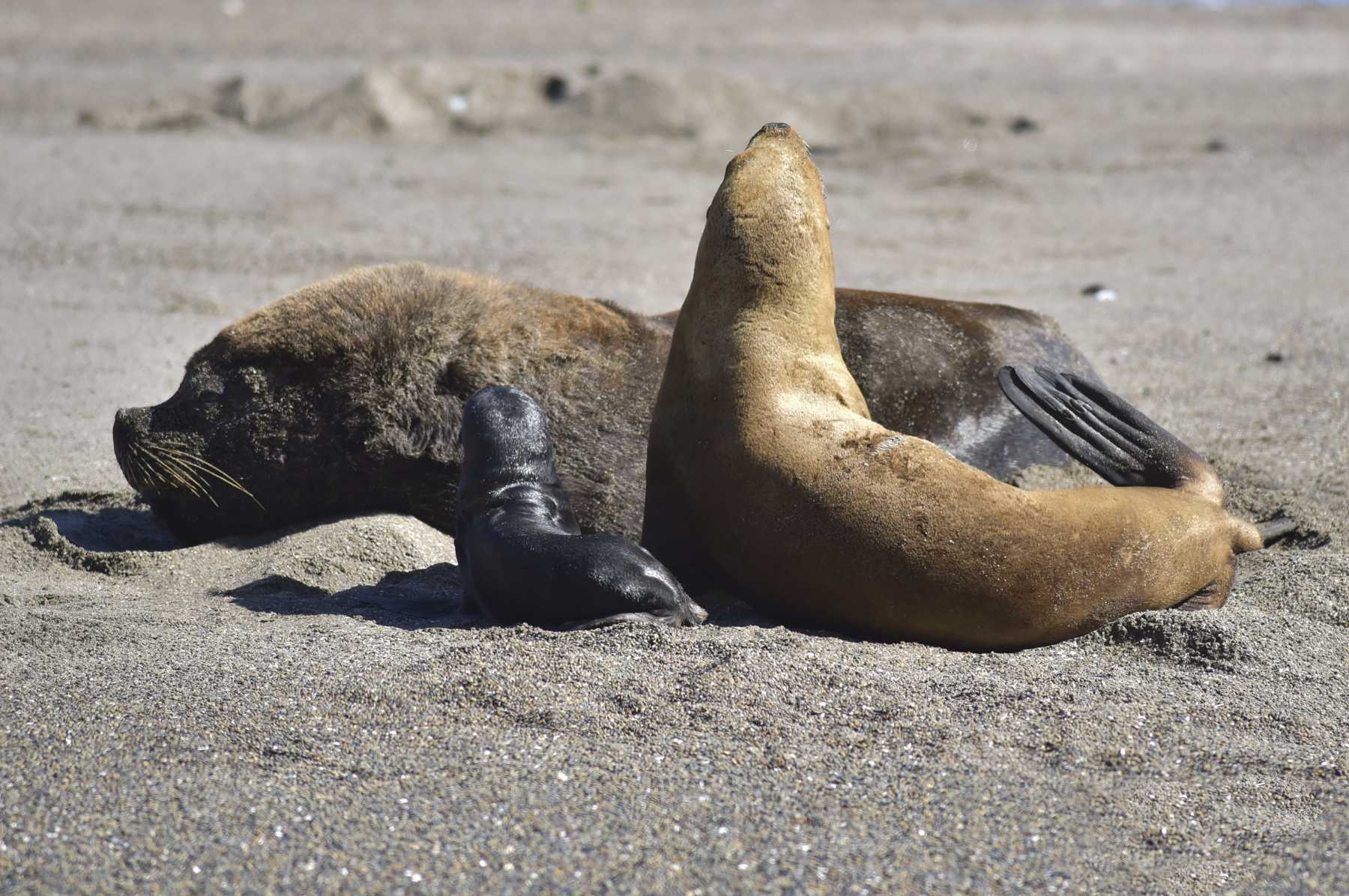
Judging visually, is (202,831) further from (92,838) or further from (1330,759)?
(1330,759)

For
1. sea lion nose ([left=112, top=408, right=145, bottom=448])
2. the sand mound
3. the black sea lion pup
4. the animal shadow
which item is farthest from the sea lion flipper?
the sand mound

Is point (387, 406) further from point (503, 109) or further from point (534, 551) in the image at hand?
point (503, 109)

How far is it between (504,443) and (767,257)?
3.17 feet

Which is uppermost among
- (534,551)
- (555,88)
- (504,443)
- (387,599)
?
(555,88)

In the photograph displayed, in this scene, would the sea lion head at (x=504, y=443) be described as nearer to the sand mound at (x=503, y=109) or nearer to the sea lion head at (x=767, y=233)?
the sea lion head at (x=767, y=233)

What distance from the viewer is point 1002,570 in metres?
3.67

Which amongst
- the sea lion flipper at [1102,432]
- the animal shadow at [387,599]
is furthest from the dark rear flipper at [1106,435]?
the animal shadow at [387,599]

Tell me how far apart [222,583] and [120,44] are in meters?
14.2

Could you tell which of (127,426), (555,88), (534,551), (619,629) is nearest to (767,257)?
(534,551)

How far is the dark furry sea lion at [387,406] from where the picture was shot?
5016 millimetres

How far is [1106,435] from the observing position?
14.6ft

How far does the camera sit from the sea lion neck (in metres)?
4.19

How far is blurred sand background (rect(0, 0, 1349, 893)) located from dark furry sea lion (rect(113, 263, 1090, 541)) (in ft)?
0.59

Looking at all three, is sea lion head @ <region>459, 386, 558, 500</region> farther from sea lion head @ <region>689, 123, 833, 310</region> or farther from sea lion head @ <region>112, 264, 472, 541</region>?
sea lion head @ <region>689, 123, 833, 310</region>
